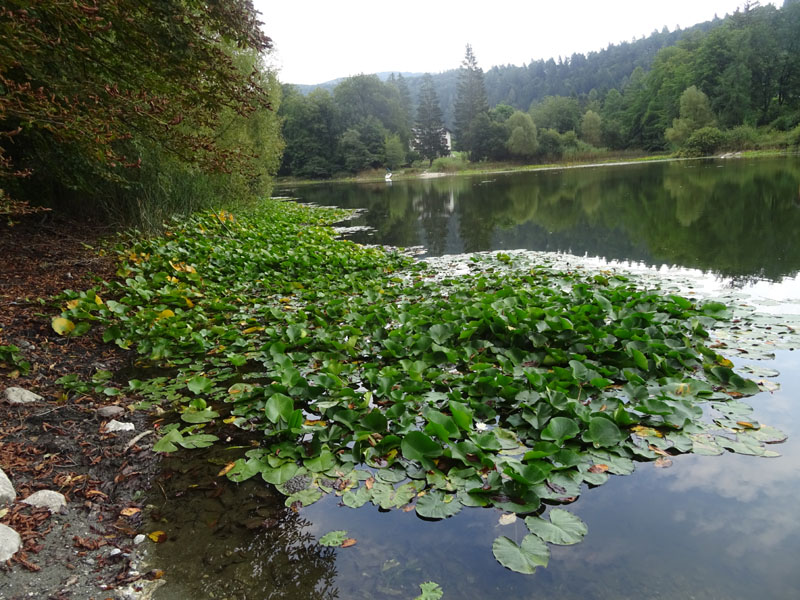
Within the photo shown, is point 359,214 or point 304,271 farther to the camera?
point 359,214

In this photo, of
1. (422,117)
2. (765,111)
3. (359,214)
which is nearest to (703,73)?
(765,111)

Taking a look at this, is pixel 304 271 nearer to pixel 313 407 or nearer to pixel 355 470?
pixel 313 407

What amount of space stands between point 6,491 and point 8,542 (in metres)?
0.41

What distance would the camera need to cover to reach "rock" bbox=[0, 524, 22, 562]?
6.54 feet

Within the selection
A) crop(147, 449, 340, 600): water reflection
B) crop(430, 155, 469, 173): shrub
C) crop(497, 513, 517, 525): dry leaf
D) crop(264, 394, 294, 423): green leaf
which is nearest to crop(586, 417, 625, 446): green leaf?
crop(497, 513, 517, 525): dry leaf

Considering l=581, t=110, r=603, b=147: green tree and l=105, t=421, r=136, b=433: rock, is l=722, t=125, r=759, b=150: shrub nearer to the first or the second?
l=581, t=110, r=603, b=147: green tree

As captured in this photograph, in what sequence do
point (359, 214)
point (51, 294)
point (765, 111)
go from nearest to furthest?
point (51, 294) → point (359, 214) → point (765, 111)

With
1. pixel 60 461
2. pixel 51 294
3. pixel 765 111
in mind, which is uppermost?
pixel 765 111

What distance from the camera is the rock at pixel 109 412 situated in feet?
11.4

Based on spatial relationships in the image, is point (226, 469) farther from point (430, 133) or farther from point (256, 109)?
point (430, 133)

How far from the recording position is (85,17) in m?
4.32

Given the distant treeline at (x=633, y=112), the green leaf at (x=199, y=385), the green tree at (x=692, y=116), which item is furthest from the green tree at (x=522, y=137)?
the green leaf at (x=199, y=385)

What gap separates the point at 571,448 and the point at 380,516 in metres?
1.25

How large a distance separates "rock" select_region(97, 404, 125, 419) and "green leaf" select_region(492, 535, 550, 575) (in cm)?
290
